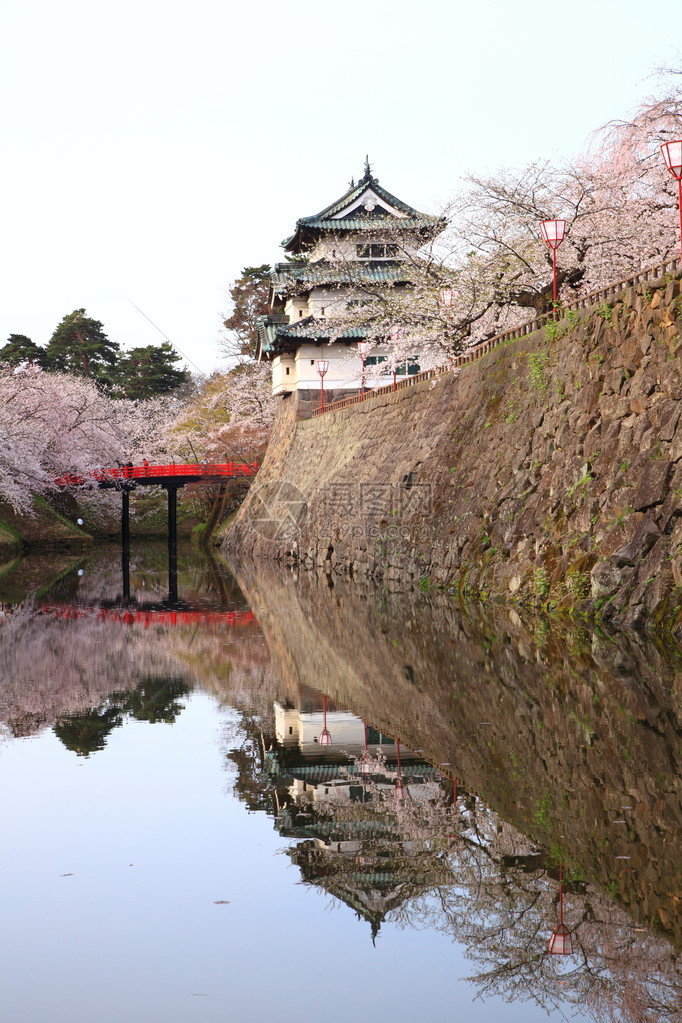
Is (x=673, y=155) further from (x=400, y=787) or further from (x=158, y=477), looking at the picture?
(x=158, y=477)

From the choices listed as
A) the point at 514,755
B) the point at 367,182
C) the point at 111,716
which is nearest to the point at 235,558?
the point at 367,182

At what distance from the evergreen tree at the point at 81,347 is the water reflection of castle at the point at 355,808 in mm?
73612

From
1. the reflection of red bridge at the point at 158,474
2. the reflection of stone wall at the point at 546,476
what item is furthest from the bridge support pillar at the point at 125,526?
the reflection of stone wall at the point at 546,476

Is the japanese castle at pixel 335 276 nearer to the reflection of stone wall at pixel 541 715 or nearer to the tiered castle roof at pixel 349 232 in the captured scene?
the tiered castle roof at pixel 349 232

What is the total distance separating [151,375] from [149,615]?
57069 mm

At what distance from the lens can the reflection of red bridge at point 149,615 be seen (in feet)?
70.8

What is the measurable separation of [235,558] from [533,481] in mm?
29550

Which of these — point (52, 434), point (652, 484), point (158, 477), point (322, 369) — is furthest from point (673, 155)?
point (52, 434)

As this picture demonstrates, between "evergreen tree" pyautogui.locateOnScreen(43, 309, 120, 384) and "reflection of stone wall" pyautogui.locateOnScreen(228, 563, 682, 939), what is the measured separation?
215 feet

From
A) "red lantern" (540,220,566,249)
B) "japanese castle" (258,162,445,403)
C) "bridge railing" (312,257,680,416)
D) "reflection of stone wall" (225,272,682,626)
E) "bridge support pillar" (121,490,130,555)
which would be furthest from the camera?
"bridge support pillar" (121,490,130,555)

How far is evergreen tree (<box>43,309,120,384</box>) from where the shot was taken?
8081cm

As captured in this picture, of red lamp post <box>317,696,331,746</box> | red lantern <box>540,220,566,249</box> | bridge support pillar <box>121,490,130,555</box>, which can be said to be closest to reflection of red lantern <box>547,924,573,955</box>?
red lamp post <box>317,696,331,746</box>

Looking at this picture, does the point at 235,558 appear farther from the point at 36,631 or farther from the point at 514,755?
the point at 514,755

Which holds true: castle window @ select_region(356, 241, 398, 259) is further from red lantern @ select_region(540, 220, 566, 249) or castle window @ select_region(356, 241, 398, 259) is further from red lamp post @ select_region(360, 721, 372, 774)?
red lamp post @ select_region(360, 721, 372, 774)
